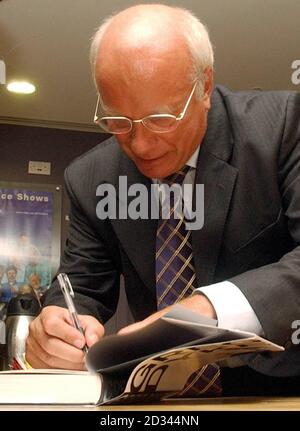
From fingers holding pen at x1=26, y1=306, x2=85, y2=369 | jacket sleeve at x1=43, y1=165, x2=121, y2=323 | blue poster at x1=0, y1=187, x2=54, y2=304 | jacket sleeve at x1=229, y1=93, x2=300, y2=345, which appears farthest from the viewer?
blue poster at x1=0, y1=187, x2=54, y2=304

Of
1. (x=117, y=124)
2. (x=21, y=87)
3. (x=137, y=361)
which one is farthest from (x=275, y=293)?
(x=21, y=87)

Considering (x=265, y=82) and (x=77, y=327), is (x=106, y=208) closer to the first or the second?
(x=77, y=327)

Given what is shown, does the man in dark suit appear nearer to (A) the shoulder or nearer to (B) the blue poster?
(A) the shoulder

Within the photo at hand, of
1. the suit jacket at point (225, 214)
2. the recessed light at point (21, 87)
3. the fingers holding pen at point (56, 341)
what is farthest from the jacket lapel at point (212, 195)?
the recessed light at point (21, 87)

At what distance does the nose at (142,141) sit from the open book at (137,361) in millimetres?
325

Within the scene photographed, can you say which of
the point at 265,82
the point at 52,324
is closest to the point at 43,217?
the point at 265,82

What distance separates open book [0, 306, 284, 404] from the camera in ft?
1.78

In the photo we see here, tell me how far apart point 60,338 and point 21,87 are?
109 inches

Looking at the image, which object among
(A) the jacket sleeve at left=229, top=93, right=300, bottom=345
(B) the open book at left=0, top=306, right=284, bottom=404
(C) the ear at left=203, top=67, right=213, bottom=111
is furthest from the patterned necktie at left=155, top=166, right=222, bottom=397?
(B) the open book at left=0, top=306, right=284, bottom=404

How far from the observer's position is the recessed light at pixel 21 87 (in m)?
3.39

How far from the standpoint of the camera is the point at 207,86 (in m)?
0.97

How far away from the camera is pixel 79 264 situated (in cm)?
108

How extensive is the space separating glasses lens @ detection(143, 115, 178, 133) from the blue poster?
2912mm

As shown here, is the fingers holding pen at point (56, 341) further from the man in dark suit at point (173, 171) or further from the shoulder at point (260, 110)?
the shoulder at point (260, 110)
